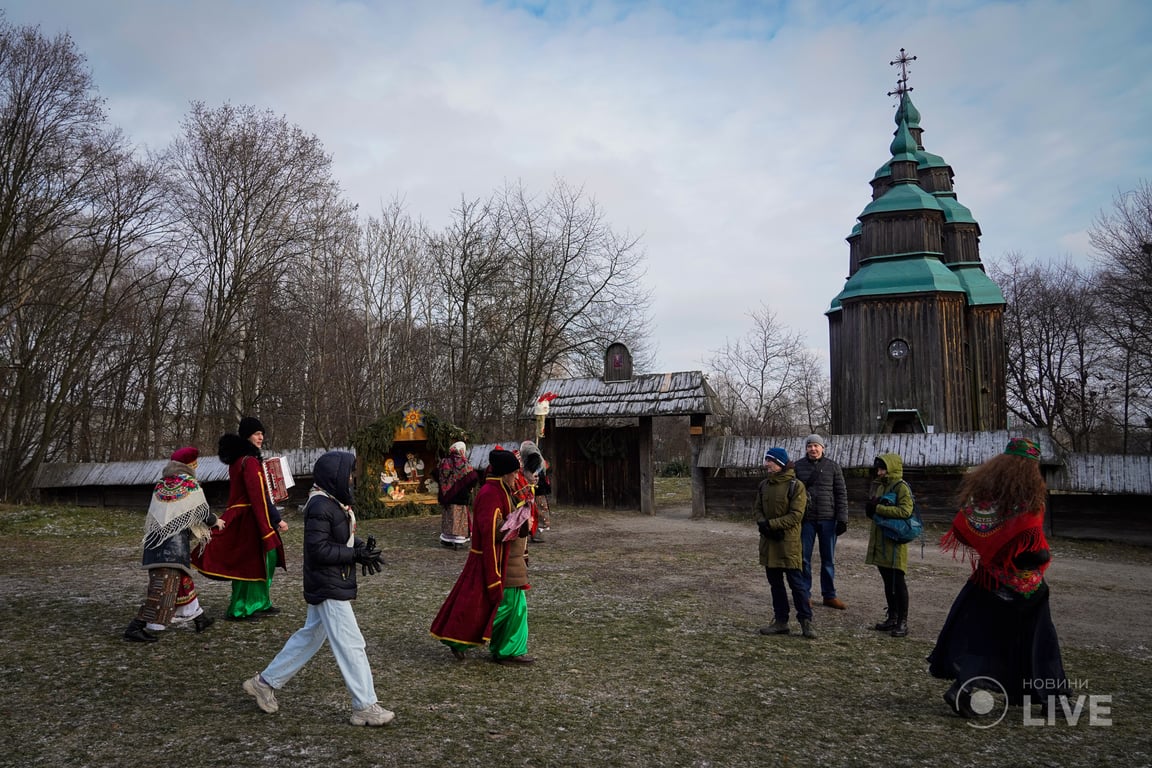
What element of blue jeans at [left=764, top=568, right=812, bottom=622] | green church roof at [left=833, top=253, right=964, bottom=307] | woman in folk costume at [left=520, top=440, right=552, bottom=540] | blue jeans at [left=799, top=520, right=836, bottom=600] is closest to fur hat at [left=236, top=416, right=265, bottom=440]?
woman in folk costume at [left=520, top=440, right=552, bottom=540]

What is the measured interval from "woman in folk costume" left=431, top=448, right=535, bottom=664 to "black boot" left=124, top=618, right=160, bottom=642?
8.11 feet

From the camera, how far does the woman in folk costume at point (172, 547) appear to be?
648cm

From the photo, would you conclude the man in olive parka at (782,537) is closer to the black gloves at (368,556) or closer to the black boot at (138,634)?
the black gloves at (368,556)

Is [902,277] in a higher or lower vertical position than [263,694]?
higher

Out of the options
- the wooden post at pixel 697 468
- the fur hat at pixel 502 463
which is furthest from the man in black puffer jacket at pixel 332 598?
the wooden post at pixel 697 468

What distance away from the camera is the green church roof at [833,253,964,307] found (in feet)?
87.7

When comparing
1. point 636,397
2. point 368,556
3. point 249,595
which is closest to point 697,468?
point 636,397

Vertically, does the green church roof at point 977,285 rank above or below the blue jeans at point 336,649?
above

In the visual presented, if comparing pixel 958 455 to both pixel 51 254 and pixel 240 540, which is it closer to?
pixel 240 540

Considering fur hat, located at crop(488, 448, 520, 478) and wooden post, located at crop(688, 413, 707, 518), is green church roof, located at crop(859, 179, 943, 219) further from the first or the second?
fur hat, located at crop(488, 448, 520, 478)

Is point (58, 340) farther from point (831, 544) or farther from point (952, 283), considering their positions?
point (952, 283)

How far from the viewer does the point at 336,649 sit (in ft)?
15.0

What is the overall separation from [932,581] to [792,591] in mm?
4323

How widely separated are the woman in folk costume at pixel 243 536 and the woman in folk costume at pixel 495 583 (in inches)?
82.3
